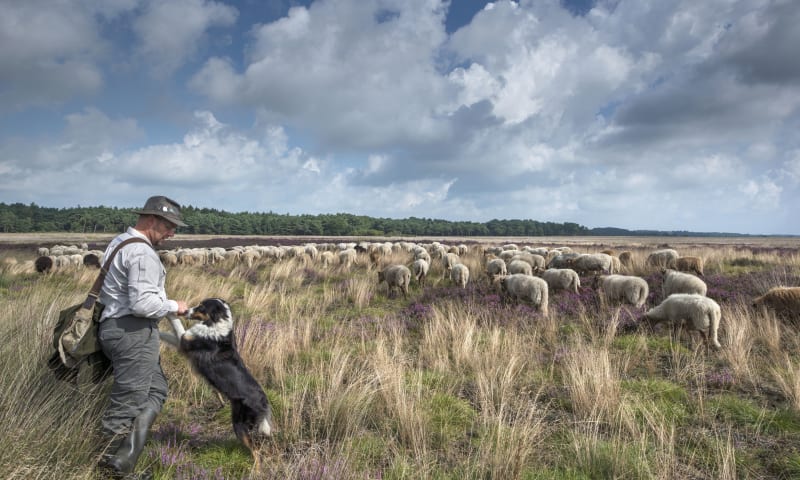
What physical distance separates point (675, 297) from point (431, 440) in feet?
20.0

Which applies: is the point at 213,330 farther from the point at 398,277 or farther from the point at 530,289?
the point at 398,277

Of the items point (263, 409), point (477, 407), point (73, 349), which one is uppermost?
point (73, 349)

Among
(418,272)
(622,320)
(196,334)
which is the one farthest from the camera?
(418,272)

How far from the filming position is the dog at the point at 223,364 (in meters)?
2.92

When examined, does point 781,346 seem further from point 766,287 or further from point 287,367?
point 287,367

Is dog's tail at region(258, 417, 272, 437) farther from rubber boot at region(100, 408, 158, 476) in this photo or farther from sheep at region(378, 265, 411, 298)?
sheep at region(378, 265, 411, 298)

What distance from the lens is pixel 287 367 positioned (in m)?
5.29

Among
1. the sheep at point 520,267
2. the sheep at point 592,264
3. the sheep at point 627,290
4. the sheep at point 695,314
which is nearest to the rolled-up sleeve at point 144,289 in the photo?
the sheep at point 695,314

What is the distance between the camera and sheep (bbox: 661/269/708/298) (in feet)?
29.1

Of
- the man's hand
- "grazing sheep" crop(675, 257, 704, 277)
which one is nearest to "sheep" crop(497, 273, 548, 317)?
the man's hand

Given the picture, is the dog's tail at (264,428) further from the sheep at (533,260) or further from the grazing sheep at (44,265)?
the grazing sheep at (44,265)

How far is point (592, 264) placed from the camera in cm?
1466

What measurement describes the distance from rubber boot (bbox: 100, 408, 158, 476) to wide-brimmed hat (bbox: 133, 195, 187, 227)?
57.8 inches

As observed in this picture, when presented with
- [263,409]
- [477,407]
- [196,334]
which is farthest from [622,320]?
[196,334]
